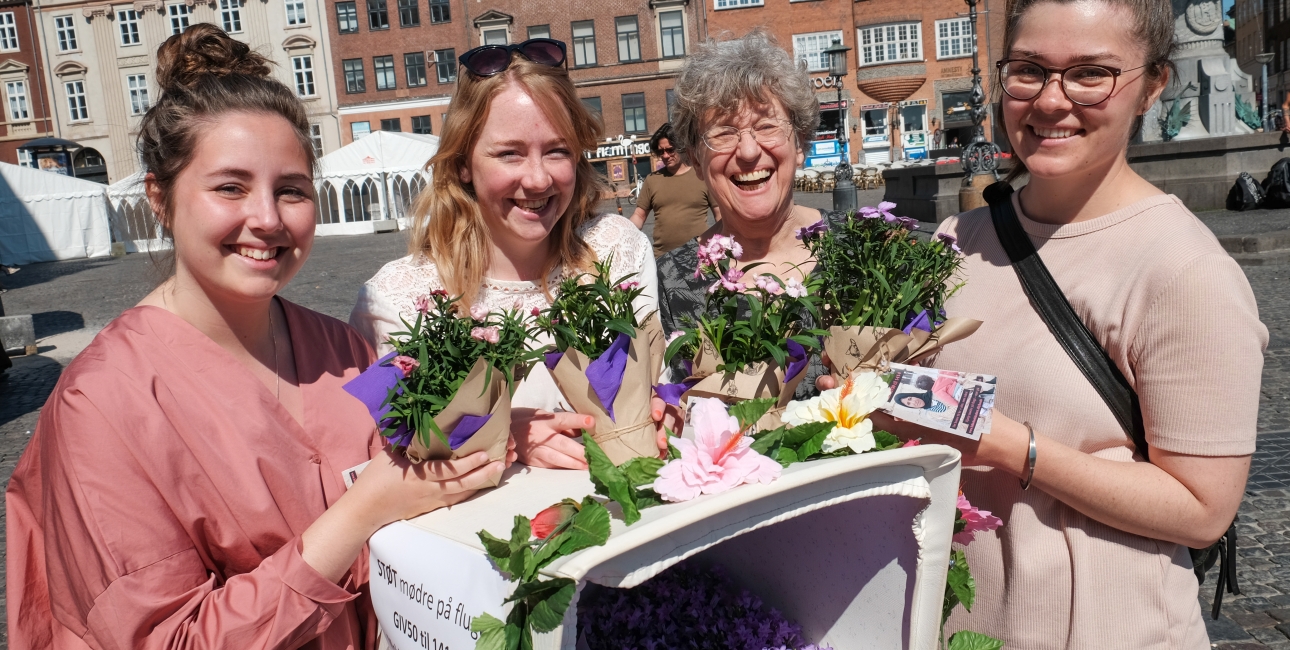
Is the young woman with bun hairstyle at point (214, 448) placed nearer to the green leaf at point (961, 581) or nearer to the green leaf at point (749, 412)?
the green leaf at point (749, 412)

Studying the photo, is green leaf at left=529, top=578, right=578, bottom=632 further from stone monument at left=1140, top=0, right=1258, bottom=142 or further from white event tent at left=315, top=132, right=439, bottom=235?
white event tent at left=315, top=132, right=439, bottom=235

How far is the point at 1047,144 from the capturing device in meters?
1.84

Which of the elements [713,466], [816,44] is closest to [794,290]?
[713,466]

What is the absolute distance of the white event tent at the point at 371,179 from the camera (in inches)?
1144

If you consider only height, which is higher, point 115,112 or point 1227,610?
point 115,112

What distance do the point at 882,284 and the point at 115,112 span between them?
1876 inches

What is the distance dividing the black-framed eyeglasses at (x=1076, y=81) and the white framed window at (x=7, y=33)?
51.9 m

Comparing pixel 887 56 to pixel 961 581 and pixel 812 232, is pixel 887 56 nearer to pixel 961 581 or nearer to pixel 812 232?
pixel 812 232

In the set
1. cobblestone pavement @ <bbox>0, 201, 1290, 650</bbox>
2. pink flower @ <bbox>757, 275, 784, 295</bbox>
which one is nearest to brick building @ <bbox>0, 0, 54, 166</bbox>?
cobblestone pavement @ <bbox>0, 201, 1290, 650</bbox>

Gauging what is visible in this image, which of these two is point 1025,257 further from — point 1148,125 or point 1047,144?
point 1148,125

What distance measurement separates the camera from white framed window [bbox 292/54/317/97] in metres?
42.2

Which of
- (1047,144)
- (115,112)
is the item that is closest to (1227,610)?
(1047,144)

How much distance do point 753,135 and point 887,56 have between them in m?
41.9

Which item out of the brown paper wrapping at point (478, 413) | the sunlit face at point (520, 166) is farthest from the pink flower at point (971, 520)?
the sunlit face at point (520, 166)
